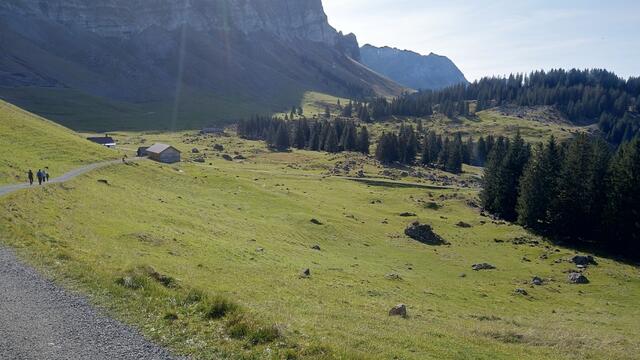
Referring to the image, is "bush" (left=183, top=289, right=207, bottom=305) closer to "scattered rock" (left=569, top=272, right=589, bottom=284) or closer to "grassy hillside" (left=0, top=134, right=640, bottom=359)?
"grassy hillside" (left=0, top=134, right=640, bottom=359)

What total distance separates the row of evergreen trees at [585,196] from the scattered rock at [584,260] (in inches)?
433

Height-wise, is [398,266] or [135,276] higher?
[135,276]

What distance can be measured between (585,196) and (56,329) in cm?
8324

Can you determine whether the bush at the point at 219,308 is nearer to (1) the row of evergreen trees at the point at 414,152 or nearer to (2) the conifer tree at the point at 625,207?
(2) the conifer tree at the point at 625,207

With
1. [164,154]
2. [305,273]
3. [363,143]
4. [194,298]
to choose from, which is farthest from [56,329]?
[363,143]

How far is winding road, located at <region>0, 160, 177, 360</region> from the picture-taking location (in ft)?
49.5

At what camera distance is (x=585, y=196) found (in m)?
79.2

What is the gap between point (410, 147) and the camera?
17012cm

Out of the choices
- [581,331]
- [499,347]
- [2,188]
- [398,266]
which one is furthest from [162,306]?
[398,266]

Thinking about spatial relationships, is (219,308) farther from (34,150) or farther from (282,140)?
(282,140)

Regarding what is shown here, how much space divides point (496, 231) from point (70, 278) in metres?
74.8

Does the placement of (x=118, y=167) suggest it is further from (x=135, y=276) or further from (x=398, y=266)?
(x=135, y=276)

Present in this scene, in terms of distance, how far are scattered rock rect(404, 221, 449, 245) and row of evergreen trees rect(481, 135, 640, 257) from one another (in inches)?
856

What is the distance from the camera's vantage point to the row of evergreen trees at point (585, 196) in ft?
240
